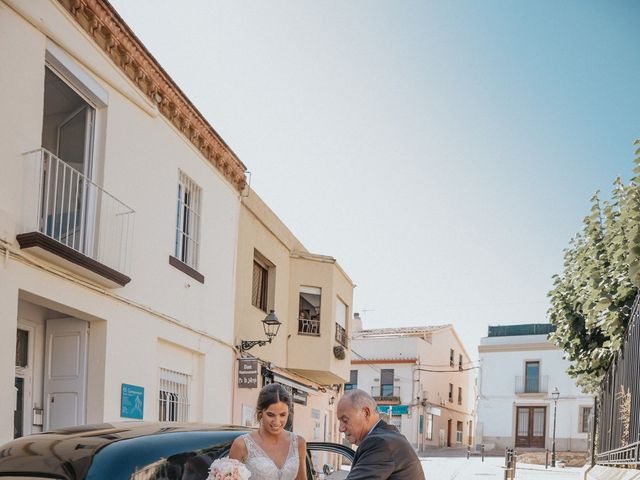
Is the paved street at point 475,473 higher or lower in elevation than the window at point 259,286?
lower

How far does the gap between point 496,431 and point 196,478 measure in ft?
156

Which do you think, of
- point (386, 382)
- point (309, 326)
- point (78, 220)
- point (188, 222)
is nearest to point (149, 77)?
point (78, 220)

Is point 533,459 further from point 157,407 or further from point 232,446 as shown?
point 232,446

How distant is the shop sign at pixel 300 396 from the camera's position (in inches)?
776

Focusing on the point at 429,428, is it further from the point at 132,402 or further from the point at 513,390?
the point at 132,402

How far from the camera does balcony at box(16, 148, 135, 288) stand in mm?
8539

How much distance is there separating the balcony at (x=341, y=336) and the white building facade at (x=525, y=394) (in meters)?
27.9

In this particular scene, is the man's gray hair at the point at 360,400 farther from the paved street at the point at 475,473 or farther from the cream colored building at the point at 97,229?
the paved street at the point at 475,473

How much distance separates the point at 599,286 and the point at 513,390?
133 ft

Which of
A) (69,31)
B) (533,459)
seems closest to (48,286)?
(69,31)

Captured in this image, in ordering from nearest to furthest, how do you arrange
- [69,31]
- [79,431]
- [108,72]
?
[79,431]
[69,31]
[108,72]

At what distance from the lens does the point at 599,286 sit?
1009cm

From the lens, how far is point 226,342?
580 inches

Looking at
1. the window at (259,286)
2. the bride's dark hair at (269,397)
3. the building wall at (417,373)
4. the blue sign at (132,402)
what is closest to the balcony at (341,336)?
the window at (259,286)
